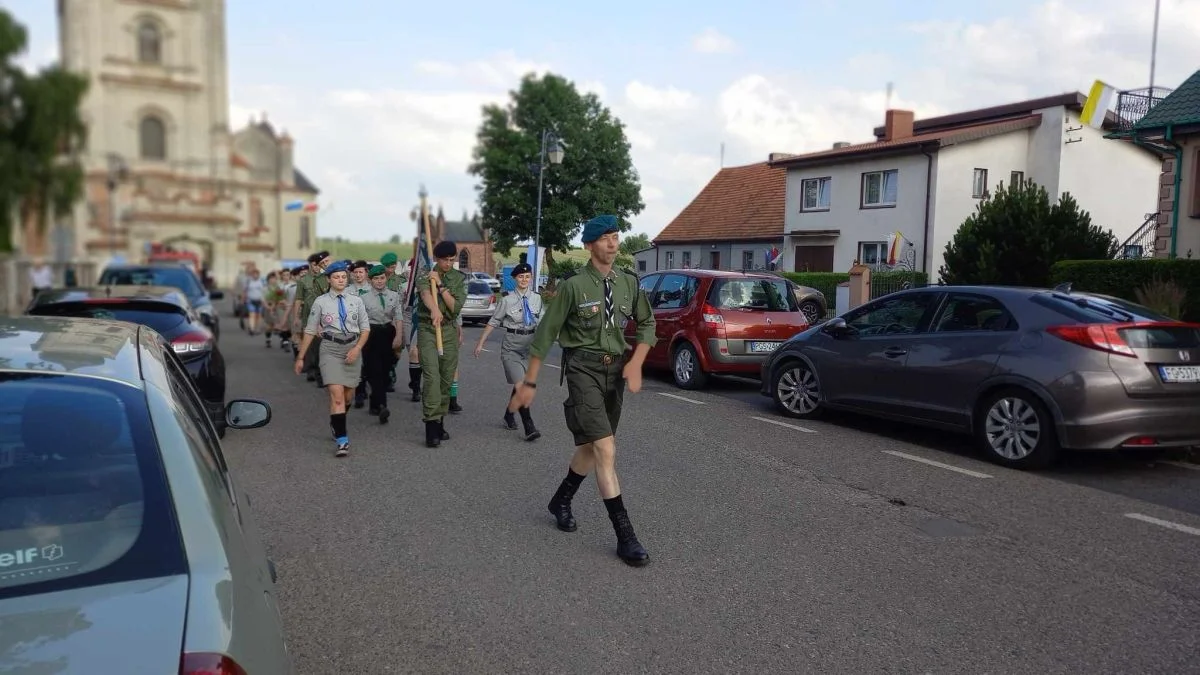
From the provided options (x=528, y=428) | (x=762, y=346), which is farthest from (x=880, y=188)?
(x=528, y=428)

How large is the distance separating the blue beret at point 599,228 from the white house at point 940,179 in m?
28.8

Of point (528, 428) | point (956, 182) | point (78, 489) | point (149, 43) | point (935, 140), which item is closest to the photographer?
point (78, 489)

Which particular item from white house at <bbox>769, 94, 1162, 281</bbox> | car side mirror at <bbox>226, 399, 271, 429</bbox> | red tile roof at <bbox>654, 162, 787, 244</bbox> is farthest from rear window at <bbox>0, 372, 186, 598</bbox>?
red tile roof at <bbox>654, 162, 787, 244</bbox>

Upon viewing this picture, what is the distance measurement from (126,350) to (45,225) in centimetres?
5561

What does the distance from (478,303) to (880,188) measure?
16.5 meters

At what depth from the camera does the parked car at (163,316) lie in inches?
309

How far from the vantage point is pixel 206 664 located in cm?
170

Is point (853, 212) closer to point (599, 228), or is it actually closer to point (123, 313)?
point (123, 313)

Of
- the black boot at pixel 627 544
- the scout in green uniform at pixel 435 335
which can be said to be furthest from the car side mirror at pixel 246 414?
the scout in green uniform at pixel 435 335

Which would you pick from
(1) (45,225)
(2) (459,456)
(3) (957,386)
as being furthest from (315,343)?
(1) (45,225)

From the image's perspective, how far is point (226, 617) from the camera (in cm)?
183

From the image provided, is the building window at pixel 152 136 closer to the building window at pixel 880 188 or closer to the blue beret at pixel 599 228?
the building window at pixel 880 188

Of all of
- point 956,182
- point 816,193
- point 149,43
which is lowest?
point 816,193

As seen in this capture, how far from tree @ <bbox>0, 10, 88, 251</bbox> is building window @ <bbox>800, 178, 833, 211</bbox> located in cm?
4019
